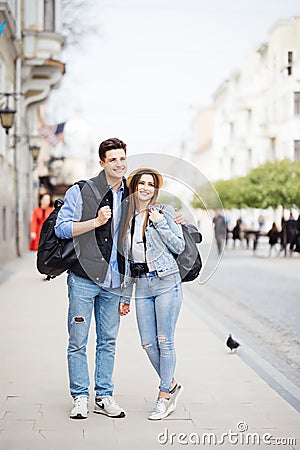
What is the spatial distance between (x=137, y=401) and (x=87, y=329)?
32.5 inches

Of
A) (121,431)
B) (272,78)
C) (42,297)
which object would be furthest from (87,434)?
(272,78)

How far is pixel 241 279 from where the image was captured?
22.8m

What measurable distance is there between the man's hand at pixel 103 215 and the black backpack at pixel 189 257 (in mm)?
567

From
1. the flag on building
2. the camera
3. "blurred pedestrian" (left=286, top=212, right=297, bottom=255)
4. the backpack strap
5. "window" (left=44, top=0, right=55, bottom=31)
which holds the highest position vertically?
"window" (left=44, top=0, right=55, bottom=31)

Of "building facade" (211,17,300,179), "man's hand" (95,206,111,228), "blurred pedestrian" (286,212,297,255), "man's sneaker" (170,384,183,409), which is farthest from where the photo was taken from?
"building facade" (211,17,300,179)

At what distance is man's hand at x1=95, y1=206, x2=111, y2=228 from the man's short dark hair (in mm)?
389

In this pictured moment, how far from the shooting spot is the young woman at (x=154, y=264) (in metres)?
6.38

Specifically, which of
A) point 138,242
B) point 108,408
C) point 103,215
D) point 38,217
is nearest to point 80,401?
point 108,408

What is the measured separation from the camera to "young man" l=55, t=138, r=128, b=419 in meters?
6.44

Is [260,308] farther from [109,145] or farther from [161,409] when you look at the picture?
[109,145]

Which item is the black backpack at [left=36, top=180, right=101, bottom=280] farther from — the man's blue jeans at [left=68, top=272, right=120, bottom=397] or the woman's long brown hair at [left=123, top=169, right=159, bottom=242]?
the woman's long brown hair at [left=123, top=169, right=159, bottom=242]

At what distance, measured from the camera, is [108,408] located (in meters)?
6.52

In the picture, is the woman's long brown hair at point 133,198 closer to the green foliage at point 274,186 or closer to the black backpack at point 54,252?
the black backpack at point 54,252

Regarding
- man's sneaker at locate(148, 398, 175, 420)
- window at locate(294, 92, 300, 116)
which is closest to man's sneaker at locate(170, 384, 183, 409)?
man's sneaker at locate(148, 398, 175, 420)
